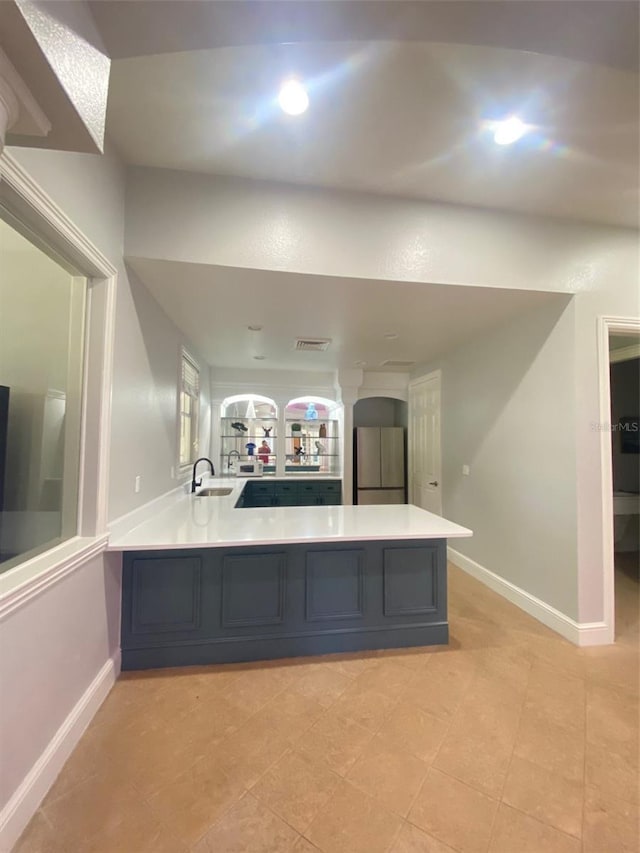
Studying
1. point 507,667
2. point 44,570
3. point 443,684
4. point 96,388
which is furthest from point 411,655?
point 96,388

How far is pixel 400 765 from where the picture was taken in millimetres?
1514

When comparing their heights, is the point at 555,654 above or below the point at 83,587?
below

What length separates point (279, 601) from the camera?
2.26 meters

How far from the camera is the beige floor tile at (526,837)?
3.96 feet

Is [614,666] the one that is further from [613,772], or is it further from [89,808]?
[89,808]

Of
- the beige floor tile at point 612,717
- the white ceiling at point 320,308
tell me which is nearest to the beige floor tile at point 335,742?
the beige floor tile at point 612,717

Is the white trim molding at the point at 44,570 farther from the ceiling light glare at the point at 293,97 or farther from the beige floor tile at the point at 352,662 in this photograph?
the ceiling light glare at the point at 293,97

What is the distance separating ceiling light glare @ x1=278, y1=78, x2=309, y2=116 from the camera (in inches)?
59.2

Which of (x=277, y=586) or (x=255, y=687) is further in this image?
(x=277, y=586)

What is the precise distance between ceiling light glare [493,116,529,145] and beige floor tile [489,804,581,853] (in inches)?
113

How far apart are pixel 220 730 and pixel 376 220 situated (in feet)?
9.55

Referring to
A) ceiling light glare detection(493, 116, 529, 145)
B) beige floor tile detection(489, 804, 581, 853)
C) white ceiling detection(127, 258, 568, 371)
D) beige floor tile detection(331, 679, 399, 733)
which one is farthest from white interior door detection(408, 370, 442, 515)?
beige floor tile detection(489, 804, 581, 853)

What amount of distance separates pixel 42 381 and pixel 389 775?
2384 mm

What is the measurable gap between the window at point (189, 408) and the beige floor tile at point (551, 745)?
126 inches
